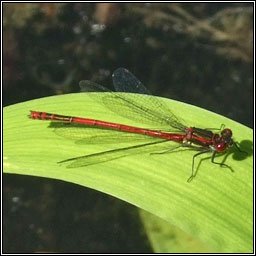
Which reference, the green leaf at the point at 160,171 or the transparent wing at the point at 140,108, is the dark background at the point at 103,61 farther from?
the green leaf at the point at 160,171

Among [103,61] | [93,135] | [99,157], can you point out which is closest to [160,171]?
[99,157]

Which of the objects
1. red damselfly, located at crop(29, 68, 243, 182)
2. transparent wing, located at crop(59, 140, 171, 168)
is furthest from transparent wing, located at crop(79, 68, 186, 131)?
transparent wing, located at crop(59, 140, 171, 168)

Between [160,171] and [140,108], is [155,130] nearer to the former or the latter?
[140,108]

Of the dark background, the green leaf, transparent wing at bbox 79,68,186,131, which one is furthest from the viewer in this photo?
the dark background

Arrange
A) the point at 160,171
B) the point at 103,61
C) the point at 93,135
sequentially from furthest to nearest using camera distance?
the point at 103,61, the point at 93,135, the point at 160,171

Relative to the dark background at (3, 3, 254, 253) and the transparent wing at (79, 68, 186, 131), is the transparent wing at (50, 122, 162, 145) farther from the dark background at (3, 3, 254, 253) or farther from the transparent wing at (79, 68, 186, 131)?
the dark background at (3, 3, 254, 253)
